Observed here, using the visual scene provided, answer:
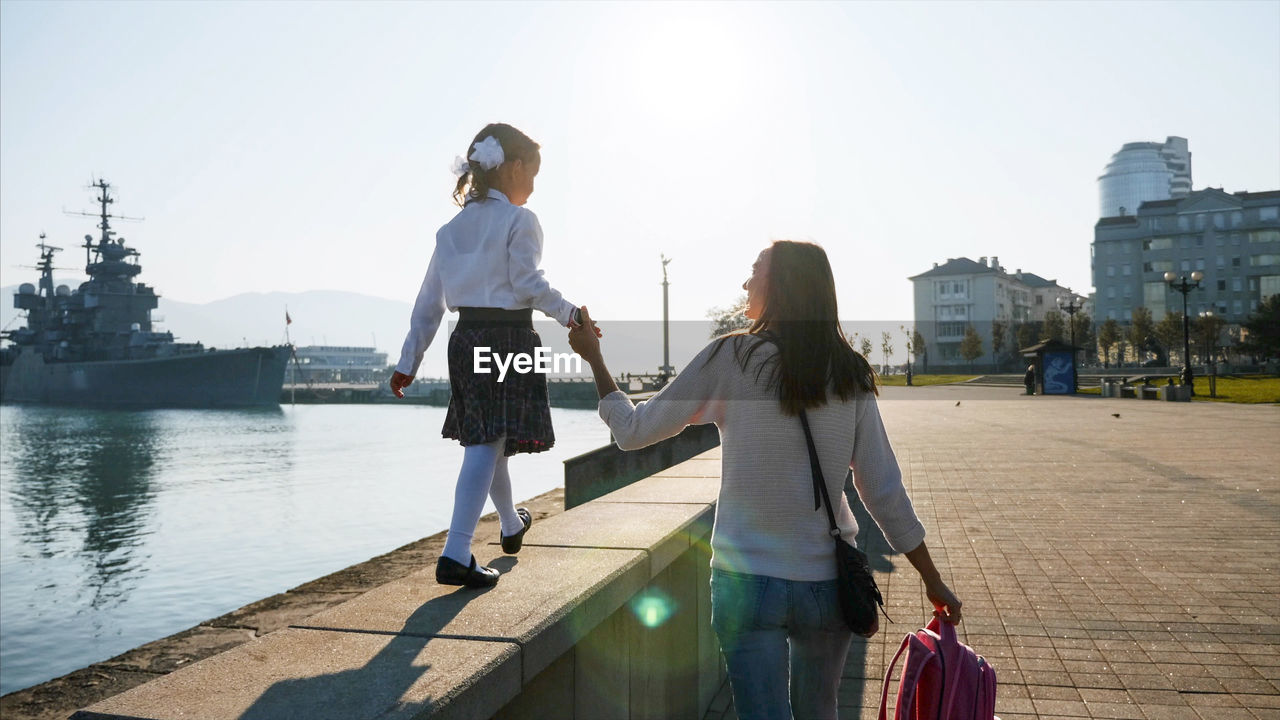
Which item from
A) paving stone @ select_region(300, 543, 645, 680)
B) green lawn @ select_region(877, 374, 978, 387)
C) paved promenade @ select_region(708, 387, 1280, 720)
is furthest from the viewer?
green lawn @ select_region(877, 374, 978, 387)

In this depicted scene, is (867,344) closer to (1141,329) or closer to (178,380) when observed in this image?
(1141,329)

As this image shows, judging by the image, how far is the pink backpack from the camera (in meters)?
2.05

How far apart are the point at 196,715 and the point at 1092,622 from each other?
503 centimetres

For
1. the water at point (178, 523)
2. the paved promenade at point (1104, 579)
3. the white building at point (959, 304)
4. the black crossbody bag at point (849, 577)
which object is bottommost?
the water at point (178, 523)

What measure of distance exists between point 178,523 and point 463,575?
67.2 feet

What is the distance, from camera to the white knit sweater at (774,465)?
2082 millimetres

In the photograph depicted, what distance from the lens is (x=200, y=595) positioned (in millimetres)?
13109

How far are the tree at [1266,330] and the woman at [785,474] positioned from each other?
69.7 m

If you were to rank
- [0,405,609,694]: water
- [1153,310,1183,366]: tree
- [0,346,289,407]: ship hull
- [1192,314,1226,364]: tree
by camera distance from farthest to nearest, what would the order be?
1. [0,346,289,407]: ship hull
2. [1153,310,1183,366]: tree
3. [1192,314,1226,364]: tree
4. [0,405,609,694]: water

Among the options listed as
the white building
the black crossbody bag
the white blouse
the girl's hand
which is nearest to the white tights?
the white blouse

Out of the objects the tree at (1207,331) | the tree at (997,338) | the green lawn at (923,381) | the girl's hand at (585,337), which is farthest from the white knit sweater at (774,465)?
the tree at (997,338)

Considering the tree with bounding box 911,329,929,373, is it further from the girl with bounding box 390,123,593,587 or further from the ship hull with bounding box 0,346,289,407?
the girl with bounding box 390,123,593,587

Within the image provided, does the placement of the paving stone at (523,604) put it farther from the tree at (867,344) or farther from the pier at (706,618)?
the tree at (867,344)

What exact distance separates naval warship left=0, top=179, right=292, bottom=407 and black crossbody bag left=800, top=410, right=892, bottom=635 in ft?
282
